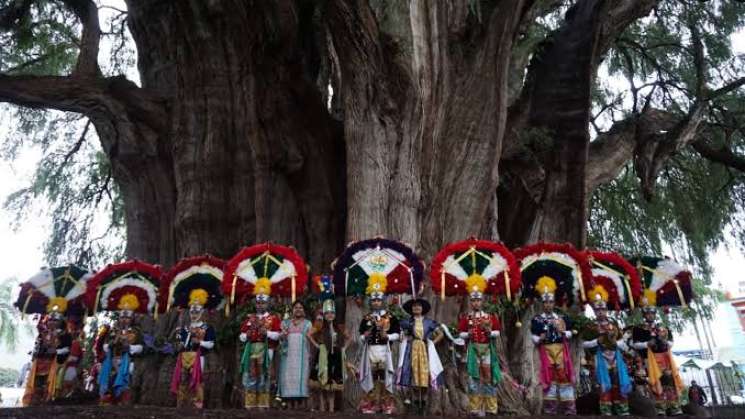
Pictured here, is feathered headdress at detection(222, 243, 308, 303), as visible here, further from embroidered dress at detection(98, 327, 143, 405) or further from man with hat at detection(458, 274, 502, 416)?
man with hat at detection(458, 274, 502, 416)

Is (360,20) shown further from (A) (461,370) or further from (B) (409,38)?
(A) (461,370)

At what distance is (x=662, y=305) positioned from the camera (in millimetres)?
7691

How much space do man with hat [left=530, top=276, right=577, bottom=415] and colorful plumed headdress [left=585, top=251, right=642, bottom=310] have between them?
0.89 meters

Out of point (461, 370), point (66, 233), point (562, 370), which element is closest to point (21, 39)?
point (66, 233)

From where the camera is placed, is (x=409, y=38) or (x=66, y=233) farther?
(x=66, y=233)

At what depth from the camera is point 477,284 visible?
20.6 ft

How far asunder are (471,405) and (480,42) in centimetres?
493

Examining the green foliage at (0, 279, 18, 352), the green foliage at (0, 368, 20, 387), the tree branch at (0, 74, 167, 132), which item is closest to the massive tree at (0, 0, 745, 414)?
the tree branch at (0, 74, 167, 132)

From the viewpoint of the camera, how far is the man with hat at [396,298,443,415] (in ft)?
18.9

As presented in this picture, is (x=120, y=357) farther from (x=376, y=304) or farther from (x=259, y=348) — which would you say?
(x=376, y=304)

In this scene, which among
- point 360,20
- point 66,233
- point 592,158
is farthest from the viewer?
point 66,233

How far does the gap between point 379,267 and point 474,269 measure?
3.62ft

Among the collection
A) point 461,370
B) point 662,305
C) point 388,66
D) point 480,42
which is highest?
Answer: point 480,42

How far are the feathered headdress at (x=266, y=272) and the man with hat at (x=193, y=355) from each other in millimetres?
562
